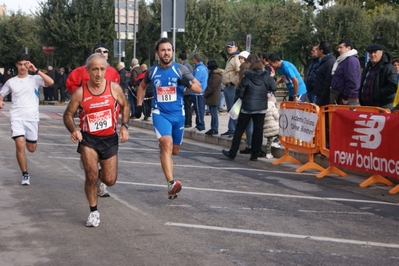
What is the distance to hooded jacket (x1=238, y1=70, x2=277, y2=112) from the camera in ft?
43.4

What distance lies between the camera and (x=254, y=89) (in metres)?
13.2

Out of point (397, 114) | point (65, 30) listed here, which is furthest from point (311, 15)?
point (397, 114)

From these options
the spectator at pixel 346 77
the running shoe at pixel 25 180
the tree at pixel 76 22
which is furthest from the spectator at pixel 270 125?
the tree at pixel 76 22

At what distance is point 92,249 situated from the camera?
6.50 metres

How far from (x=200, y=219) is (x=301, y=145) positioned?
208 inches

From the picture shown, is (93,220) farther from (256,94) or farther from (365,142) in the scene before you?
(256,94)

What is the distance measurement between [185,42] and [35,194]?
4821 cm

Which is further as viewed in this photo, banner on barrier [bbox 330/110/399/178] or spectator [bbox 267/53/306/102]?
spectator [bbox 267/53/306/102]

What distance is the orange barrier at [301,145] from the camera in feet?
40.4

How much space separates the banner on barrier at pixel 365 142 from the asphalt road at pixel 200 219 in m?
0.34

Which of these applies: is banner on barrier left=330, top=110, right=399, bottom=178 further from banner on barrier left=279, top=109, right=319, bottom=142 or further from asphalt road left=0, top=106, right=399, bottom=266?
banner on barrier left=279, top=109, right=319, bottom=142

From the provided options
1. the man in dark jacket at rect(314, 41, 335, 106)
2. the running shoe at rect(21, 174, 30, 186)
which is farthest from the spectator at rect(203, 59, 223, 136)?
the running shoe at rect(21, 174, 30, 186)

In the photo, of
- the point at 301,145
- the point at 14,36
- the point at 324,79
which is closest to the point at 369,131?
the point at 301,145

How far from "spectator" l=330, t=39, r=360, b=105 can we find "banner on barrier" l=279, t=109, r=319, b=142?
60 cm
